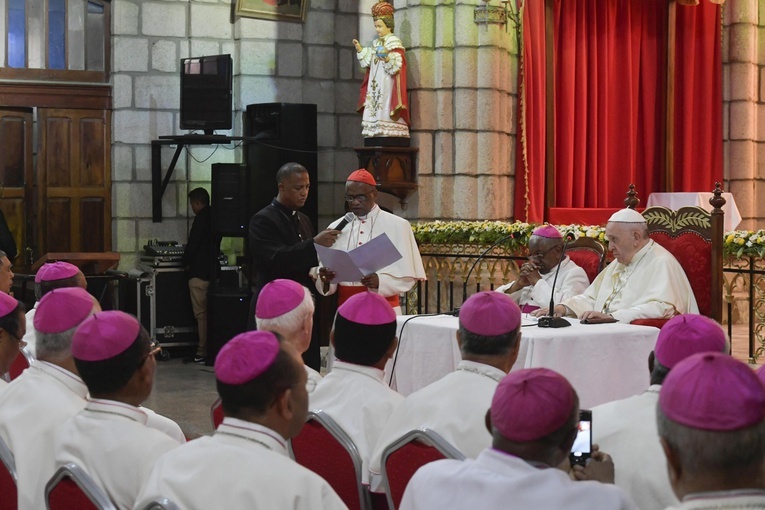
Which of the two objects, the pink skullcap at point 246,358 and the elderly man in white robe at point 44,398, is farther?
the elderly man in white robe at point 44,398

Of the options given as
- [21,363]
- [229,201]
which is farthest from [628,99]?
[21,363]

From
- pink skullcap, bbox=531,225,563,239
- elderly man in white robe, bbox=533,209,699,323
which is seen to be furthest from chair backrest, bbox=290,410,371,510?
pink skullcap, bbox=531,225,563,239

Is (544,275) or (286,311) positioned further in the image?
(544,275)

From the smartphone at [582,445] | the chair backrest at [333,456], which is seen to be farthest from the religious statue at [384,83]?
the smartphone at [582,445]

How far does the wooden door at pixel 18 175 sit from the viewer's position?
10.8 metres

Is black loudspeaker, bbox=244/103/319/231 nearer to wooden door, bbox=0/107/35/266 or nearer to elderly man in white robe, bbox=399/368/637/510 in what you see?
wooden door, bbox=0/107/35/266

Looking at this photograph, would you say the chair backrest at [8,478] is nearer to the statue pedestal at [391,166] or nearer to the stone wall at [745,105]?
the statue pedestal at [391,166]

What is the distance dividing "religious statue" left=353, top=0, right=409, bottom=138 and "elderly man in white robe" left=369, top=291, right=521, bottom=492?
6.99m

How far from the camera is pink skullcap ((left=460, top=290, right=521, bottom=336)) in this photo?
129 inches

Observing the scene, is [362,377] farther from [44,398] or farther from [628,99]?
[628,99]

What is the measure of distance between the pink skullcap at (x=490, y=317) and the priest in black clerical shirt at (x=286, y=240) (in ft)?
8.79

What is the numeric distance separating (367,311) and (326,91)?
8.27 meters

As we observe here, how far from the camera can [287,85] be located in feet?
37.0

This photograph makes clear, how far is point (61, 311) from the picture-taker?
11.0 ft
